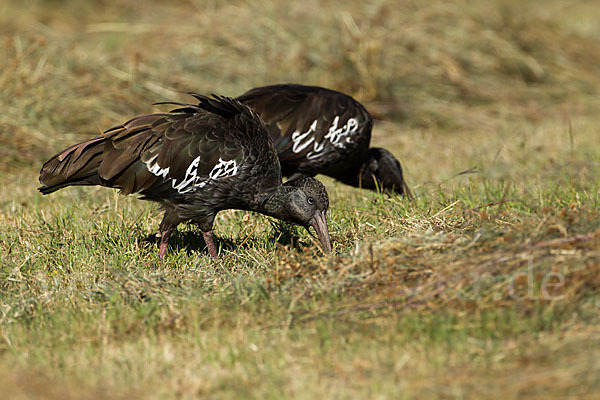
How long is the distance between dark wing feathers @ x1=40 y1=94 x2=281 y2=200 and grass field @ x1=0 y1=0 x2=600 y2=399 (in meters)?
0.51

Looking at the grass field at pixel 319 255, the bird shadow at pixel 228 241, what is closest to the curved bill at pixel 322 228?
the grass field at pixel 319 255

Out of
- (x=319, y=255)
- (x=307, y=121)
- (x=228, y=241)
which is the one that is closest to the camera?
(x=319, y=255)

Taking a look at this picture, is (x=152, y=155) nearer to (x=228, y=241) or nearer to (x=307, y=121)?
(x=228, y=241)

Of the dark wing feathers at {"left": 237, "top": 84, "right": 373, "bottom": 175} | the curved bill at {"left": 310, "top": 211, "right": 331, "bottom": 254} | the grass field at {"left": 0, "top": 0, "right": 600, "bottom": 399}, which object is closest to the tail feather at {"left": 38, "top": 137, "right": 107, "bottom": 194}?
the grass field at {"left": 0, "top": 0, "right": 600, "bottom": 399}

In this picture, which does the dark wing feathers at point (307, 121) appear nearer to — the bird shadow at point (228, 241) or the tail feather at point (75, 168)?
the bird shadow at point (228, 241)

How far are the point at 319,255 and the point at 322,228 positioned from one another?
0.66 feet

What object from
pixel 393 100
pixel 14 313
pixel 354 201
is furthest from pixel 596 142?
pixel 14 313

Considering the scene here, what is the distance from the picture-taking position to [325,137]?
6.87 meters

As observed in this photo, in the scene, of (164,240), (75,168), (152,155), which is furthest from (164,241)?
(75,168)

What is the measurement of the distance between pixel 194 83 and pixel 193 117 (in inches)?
195

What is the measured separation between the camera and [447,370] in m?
3.45

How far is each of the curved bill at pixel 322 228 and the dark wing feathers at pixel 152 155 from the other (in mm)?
664

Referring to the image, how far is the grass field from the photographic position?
354 centimetres

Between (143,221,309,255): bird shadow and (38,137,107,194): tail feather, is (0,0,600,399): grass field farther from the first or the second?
(38,137,107,194): tail feather
